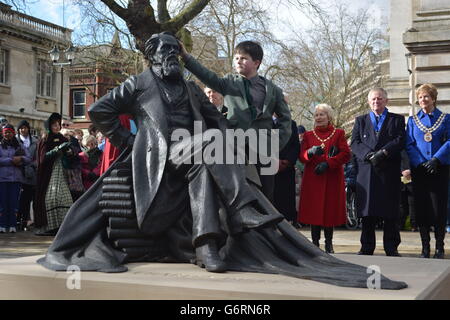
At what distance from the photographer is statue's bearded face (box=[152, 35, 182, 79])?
5.60 metres

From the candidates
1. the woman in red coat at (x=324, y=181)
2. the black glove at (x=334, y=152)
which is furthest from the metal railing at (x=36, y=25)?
the black glove at (x=334, y=152)

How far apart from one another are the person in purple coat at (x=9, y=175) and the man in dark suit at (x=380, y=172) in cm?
694

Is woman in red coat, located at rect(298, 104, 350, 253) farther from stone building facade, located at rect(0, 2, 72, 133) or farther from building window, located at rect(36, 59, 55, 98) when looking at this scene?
building window, located at rect(36, 59, 55, 98)

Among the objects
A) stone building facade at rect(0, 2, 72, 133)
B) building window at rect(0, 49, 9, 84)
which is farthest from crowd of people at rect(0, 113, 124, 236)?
building window at rect(0, 49, 9, 84)

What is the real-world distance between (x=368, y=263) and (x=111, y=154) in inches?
168

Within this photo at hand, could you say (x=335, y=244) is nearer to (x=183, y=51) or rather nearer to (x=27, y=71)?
(x=183, y=51)

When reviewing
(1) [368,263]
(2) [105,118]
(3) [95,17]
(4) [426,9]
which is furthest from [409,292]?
(3) [95,17]

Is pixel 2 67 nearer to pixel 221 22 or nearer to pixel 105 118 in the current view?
pixel 221 22

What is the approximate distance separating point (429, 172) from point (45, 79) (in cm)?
3714

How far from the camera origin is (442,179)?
842 centimetres

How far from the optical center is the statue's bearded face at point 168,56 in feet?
18.4

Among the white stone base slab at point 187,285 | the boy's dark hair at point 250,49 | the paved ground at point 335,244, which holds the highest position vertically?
the boy's dark hair at point 250,49

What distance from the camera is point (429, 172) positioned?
8.30 meters

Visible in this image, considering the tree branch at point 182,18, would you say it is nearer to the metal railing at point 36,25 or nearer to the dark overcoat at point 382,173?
the dark overcoat at point 382,173
